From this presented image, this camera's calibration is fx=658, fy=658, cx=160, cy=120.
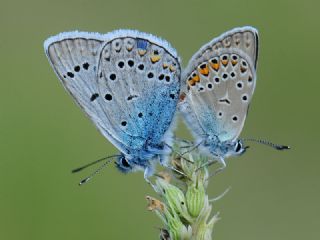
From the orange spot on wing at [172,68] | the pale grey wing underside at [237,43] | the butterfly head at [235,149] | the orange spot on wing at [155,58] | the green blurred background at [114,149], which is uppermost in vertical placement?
the pale grey wing underside at [237,43]

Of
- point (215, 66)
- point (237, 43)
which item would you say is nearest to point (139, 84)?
point (215, 66)

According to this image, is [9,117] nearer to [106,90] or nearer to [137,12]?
[137,12]

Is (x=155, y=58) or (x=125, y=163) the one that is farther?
(x=155, y=58)

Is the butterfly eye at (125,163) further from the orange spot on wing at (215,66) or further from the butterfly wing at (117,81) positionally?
the orange spot on wing at (215,66)

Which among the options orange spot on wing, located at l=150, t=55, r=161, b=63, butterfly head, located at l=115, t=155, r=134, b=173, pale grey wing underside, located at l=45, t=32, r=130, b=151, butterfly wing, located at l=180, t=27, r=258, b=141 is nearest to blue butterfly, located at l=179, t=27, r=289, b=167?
butterfly wing, located at l=180, t=27, r=258, b=141

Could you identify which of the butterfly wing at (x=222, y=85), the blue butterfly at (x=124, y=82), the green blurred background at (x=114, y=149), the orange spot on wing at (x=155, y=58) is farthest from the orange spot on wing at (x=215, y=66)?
the green blurred background at (x=114, y=149)

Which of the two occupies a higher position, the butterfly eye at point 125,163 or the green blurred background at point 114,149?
the butterfly eye at point 125,163

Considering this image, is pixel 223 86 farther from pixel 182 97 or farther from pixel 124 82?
pixel 124 82
